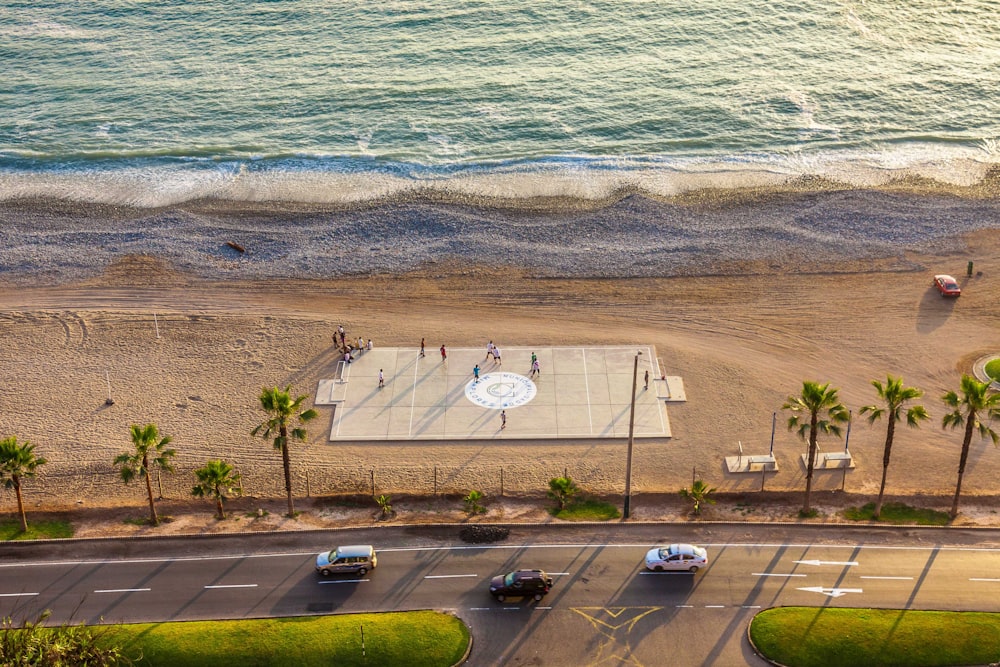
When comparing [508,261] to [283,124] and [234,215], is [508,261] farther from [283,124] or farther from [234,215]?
[283,124]

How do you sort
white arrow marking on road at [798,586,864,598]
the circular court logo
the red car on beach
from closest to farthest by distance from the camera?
white arrow marking on road at [798,586,864,598] → the circular court logo → the red car on beach

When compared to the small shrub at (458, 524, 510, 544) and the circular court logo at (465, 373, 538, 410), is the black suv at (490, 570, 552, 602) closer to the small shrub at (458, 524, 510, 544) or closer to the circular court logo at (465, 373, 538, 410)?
the small shrub at (458, 524, 510, 544)

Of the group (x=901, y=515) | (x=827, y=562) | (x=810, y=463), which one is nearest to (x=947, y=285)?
(x=901, y=515)

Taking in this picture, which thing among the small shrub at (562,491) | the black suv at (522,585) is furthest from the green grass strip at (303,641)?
the small shrub at (562,491)

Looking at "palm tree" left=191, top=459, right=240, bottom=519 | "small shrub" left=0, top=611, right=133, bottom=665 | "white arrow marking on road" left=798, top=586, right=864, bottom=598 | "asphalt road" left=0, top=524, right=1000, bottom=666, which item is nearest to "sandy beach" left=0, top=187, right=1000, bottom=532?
"palm tree" left=191, top=459, right=240, bottom=519

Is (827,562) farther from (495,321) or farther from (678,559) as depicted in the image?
(495,321)

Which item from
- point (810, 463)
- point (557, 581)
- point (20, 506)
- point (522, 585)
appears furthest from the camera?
point (810, 463)

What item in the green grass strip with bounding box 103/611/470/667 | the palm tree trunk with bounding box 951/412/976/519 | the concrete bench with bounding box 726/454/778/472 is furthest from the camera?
the concrete bench with bounding box 726/454/778/472
